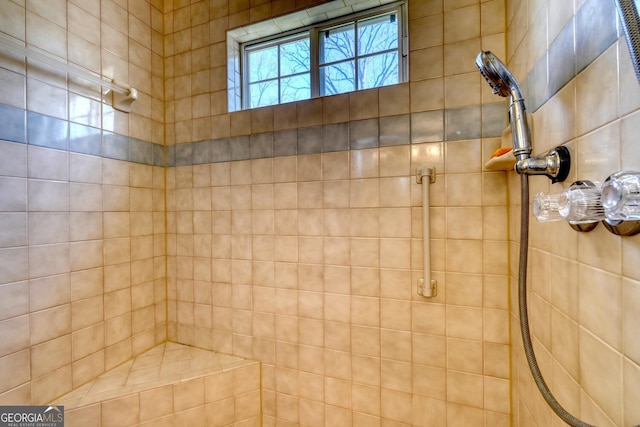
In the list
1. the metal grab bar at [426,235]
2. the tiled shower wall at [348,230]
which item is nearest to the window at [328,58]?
the tiled shower wall at [348,230]

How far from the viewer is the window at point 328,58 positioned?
1482mm

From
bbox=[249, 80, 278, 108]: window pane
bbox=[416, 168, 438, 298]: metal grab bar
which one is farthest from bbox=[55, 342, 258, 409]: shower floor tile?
bbox=[249, 80, 278, 108]: window pane

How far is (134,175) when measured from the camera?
1662mm

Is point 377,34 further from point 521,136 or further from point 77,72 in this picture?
point 77,72

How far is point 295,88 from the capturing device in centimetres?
168

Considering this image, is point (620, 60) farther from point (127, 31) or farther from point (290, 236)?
point (127, 31)

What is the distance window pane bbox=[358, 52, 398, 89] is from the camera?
147 cm

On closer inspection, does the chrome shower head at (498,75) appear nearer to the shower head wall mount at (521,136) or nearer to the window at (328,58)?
the shower head wall mount at (521,136)

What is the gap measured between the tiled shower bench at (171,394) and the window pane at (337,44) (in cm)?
184

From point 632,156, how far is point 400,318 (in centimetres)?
105

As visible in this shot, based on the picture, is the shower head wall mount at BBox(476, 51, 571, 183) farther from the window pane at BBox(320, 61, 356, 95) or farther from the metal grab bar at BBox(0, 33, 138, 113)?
the metal grab bar at BBox(0, 33, 138, 113)

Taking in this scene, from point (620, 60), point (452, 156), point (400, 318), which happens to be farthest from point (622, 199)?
point (400, 318)

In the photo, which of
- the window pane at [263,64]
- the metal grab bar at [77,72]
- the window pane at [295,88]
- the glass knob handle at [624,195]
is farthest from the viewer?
the window pane at [263,64]

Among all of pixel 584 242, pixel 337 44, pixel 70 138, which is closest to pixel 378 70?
pixel 337 44
